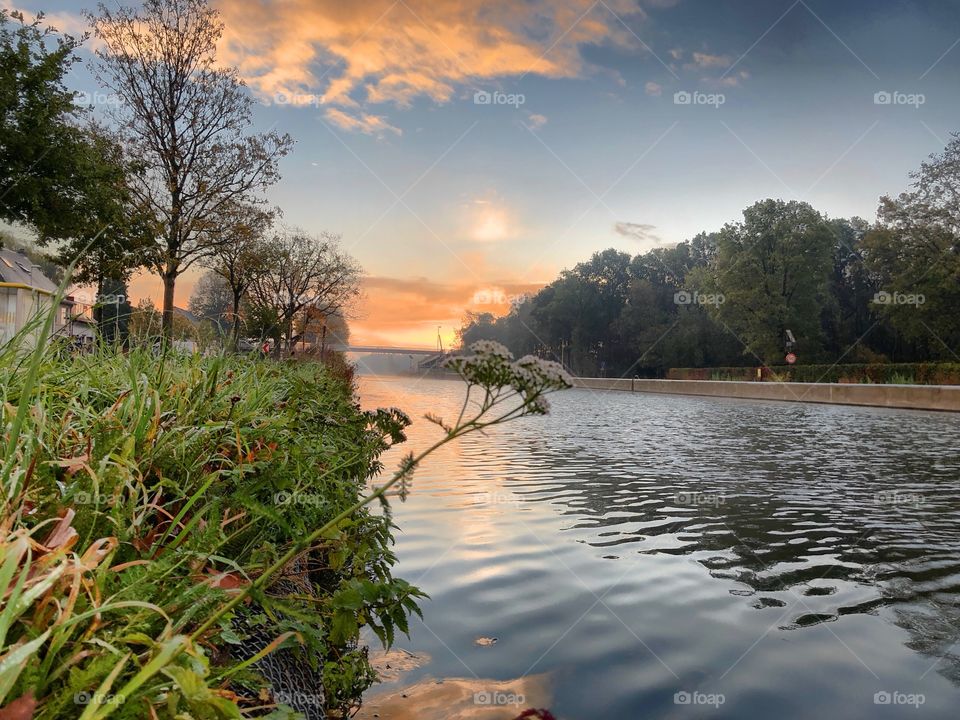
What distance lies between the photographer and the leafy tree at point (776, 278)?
5984 cm

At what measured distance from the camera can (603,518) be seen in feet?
25.4

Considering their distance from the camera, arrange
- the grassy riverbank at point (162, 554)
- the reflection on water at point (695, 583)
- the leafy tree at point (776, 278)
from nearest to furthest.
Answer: the grassy riverbank at point (162, 554), the reflection on water at point (695, 583), the leafy tree at point (776, 278)

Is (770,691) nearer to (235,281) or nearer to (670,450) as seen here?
(670,450)

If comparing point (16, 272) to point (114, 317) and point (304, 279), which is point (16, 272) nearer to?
point (304, 279)

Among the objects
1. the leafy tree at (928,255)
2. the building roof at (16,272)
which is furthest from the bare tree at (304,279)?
the leafy tree at (928,255)

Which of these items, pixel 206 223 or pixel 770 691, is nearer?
pixel 770 691

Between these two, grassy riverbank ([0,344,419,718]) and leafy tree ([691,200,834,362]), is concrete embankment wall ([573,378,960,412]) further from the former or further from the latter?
grassy riverbank ([0,344,419,718])

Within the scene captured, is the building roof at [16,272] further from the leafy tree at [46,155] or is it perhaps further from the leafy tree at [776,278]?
the leafy tree at [776,278]

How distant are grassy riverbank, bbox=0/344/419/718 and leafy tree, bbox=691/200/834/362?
196 feet

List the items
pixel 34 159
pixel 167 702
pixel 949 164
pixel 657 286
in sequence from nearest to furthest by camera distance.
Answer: pixel 167 702, pixel 34 159, pixel 949 164, pixel 657 286

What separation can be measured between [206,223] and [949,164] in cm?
4916

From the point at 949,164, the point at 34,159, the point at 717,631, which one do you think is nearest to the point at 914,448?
the point at 717,631

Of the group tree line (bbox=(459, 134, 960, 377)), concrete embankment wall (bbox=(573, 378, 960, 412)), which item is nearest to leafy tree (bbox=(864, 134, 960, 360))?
tree line (bbox=(459, 134, 960, 377))

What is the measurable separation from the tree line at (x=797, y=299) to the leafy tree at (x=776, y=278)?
9 centimetres
